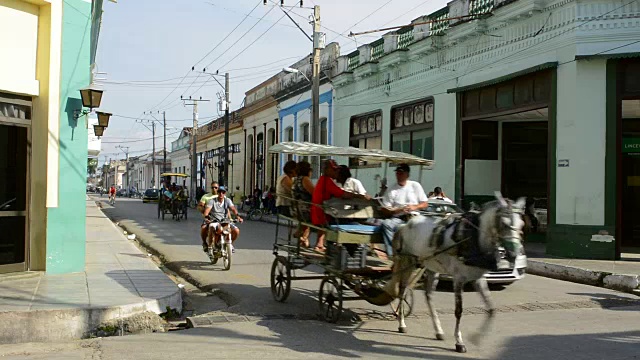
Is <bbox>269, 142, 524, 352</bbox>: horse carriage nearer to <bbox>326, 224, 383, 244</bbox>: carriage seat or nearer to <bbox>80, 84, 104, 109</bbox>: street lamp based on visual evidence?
<bbox>326, 224, 383, 244</bbox>: carriage seat

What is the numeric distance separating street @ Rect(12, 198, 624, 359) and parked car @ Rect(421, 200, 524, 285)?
0.81ft

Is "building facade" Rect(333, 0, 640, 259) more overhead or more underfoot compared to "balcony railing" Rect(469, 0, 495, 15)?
more underfoot

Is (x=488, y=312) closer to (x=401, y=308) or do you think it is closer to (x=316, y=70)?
(x=401, y=308)

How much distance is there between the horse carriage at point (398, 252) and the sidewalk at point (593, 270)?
5.98m

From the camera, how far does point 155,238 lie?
21.1 meters

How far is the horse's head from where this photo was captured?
6086 mm

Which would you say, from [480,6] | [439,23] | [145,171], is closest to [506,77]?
[480,6]

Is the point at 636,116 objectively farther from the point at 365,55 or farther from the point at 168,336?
the point at 168,336

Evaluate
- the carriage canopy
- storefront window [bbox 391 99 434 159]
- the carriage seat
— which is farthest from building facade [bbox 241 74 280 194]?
the carriage seat

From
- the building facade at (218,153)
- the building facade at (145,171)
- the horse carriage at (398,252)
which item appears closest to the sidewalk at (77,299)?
the horse carriage at (398,252)

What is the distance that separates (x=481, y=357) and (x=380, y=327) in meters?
1.73

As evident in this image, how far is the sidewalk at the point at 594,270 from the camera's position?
12.6 m

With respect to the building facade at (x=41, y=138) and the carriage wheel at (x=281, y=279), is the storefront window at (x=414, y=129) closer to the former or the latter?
the carriage wheel at (x=281, y=279)

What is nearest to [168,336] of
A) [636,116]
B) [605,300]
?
[605,300]
